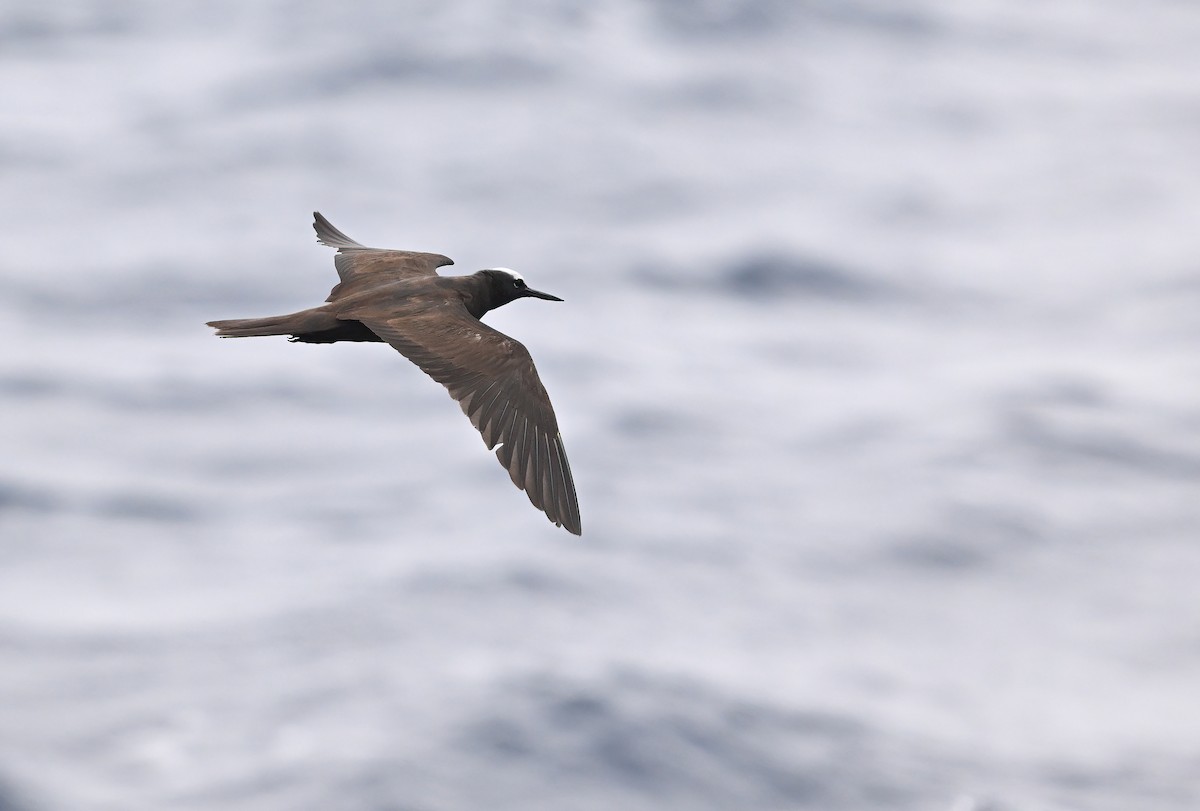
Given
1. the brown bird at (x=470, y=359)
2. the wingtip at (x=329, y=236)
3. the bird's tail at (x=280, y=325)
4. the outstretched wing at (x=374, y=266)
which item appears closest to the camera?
the bird's tail at (x=280, y=325)

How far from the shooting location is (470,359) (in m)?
14.0

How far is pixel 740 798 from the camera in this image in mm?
53375

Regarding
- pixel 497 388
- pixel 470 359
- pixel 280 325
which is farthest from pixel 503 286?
pixel 280 325

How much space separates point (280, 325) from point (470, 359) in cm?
147

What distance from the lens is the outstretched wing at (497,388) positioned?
1369 centimetres

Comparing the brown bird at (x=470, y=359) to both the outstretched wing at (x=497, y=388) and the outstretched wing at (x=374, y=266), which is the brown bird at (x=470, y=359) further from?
the outstretched wing at (x=374, y=266)

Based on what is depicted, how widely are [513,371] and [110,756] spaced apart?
150 feet

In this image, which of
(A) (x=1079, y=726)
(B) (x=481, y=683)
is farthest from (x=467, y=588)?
(A) (x=1079, y=726)

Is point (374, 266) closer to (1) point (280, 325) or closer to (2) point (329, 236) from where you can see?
(2) point (329, 236)

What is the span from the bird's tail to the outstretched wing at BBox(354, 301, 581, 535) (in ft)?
0.92

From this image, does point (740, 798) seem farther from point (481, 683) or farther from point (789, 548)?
point (789, 548)

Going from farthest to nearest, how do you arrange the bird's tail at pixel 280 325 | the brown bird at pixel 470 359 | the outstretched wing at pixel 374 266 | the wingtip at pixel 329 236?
the wingtip at pixel 329 236, the outstretched wing at pixel 374 266, the brown bird at pixel 470 359, the bird's tail at pixel 280 325

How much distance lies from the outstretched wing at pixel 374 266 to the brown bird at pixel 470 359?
0.53 meters

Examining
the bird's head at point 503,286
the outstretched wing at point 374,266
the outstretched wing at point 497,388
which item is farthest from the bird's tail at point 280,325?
the bird's head at point 503,286
